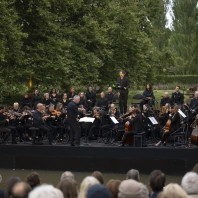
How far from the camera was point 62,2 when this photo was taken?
100 ft

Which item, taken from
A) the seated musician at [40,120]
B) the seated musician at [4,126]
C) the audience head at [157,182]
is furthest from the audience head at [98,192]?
the seated musician at [4,126]

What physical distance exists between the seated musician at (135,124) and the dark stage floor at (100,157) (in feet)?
1.77

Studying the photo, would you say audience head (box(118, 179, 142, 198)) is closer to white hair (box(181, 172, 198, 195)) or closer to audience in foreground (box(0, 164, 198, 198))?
audience in foreground (box(0, 164, 198, 198))

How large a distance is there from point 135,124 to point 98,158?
1.70 m

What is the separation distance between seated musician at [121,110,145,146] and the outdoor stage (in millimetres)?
553

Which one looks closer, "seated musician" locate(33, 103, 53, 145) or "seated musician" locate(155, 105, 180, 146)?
"seated musician" locate(155, 105, 180, 146)

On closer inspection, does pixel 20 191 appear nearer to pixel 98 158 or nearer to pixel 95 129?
pixel 98 158

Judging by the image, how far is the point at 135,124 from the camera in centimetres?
1798

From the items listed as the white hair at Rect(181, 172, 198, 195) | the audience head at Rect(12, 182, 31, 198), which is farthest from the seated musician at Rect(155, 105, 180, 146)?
the audience head at Rect(12, 182, 31, 198)

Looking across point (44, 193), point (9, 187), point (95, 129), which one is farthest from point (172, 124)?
point (44, 193)

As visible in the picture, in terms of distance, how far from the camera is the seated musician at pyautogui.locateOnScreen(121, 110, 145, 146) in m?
17.8

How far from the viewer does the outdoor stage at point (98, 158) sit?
17266 millimetres

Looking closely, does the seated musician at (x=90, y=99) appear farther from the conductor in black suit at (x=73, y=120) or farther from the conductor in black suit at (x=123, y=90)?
the conductor in black suit at (x=73, y=120)

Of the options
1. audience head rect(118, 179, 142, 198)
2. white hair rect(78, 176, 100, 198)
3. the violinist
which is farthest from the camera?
the violinist
